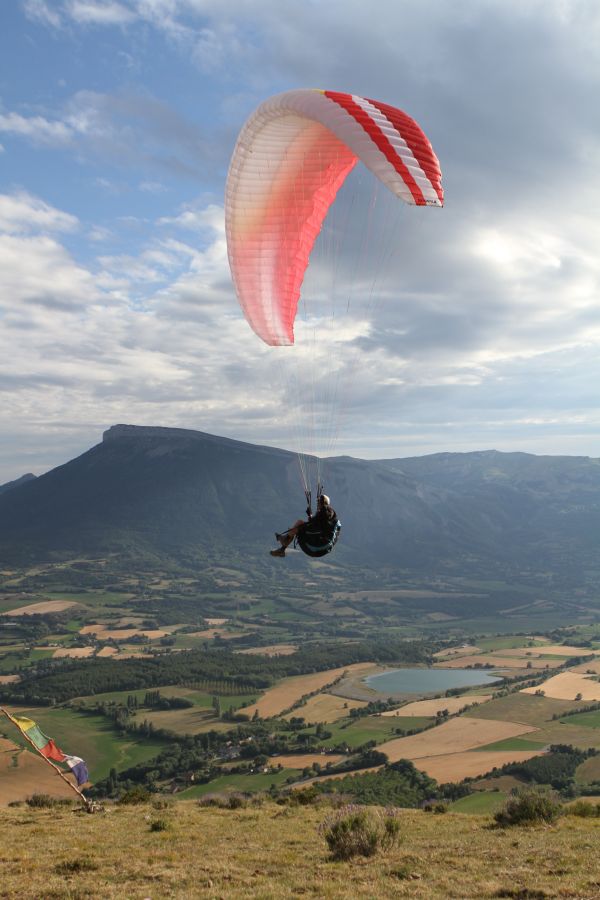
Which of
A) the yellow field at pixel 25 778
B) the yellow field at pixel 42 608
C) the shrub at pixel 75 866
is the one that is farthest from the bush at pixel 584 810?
the yellow field at pixel 42 608

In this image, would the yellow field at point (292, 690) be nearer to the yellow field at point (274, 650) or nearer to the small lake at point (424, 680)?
the small lake at point (424, 680)

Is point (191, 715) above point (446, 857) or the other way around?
the other way around

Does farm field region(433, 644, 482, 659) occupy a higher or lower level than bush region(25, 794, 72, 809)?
lower

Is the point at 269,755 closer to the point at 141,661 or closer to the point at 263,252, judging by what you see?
the point at 263,252

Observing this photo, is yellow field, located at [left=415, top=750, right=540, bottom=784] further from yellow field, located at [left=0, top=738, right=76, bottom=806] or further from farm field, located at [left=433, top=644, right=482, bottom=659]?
farm field, located at [left=433, top=644, right=482, bottom=659]

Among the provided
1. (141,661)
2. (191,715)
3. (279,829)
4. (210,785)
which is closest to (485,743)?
(210,785)

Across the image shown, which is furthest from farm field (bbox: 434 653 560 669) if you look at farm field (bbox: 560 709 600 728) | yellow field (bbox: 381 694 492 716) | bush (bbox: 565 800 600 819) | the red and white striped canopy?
the red and white striped canopy
